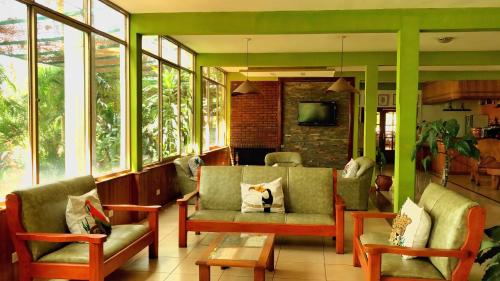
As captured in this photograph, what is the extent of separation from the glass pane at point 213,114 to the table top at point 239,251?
7482 millimetres

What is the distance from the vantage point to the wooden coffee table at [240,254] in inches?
125

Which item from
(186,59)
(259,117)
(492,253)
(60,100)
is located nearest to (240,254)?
(492,253)

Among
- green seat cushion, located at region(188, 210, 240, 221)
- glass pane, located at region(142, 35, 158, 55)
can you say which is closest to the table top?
green seat cushion, located at region(188, 210, 240, 221)

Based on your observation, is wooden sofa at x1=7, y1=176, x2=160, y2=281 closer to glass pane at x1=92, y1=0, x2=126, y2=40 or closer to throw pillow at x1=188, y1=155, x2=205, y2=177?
glass pane at x1=92, y1=0, x2=126, y2=40

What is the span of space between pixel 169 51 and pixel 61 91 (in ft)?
11.7

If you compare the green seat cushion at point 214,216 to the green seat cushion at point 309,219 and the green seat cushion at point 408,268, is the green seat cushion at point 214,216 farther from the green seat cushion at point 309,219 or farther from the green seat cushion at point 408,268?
the green seat cushion at point 408,268

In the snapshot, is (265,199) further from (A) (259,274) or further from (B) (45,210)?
(B) (45,210)

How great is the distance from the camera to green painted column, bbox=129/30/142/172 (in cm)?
602

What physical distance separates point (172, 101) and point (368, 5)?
163 inches

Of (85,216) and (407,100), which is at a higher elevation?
(407,100)

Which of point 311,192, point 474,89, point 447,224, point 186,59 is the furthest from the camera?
point 474,89

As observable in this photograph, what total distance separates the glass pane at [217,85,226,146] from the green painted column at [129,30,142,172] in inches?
245

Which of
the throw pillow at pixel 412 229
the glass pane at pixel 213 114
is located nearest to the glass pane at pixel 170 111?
the glass pane at pixel 213 114

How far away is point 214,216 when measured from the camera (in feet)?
15.7
